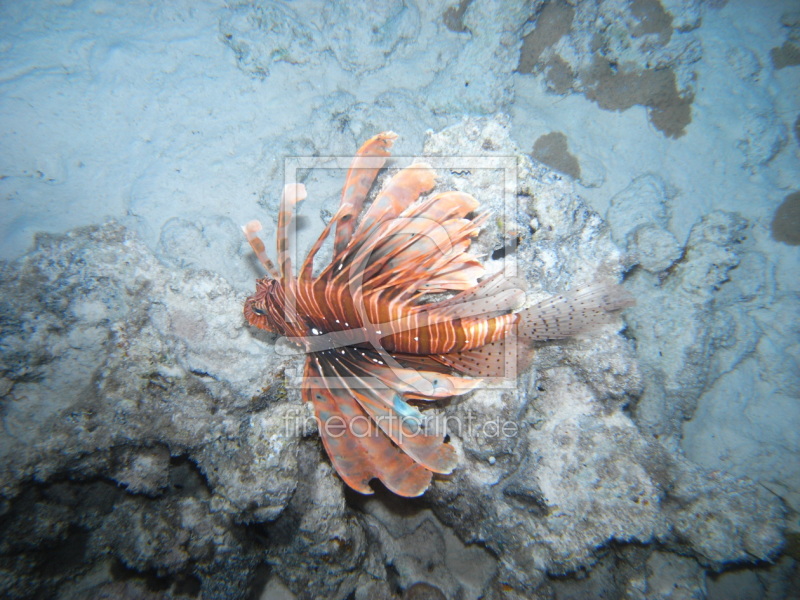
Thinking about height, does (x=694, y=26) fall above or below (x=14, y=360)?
above

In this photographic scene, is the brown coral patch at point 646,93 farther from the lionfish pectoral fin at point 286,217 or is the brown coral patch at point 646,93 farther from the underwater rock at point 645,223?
the lionfish pectoral fin at point 286,217

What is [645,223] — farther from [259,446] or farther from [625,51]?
[259,446]

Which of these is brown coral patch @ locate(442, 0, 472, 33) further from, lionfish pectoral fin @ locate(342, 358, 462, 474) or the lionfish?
lionfish pectoral fin @ locate(342, 358, 462, 474)

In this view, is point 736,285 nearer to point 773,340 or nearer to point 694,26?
point 773,340

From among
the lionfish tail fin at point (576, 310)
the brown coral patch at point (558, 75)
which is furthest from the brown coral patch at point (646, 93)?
the lionfish tail fin at point (576, 310)

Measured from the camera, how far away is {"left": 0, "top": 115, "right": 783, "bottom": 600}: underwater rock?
2482 mm

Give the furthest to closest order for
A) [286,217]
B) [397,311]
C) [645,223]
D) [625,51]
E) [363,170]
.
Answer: [625,51] < [645,223] < [397,311] < [363,170] < [286,217]

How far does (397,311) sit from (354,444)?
95 cm

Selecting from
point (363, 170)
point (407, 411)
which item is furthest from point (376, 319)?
point (363, 170)

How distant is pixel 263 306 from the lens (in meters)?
2.67

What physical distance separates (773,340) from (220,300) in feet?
17.6

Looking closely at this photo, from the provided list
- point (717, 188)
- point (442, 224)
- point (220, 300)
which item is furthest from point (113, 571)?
point (717, 188)

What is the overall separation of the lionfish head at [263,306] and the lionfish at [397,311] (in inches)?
0.4

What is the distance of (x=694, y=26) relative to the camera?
13.0 feet
